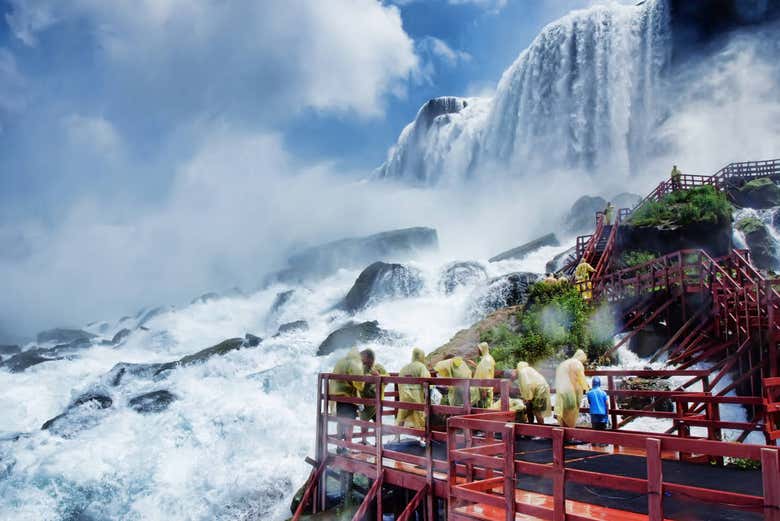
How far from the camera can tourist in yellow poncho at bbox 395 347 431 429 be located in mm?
10422

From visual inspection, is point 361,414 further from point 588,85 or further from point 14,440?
point 588,85

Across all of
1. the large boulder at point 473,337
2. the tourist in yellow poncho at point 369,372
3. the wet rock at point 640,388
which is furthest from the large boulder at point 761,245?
the tourist in yellow poncho at point 369,372

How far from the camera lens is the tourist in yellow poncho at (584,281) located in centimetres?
2105

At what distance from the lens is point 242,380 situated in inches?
1021

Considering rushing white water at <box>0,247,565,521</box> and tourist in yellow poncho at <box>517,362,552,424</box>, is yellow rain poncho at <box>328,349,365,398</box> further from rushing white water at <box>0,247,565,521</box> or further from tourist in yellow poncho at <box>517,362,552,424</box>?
rushing white water at <box>0,247,565,521</box>

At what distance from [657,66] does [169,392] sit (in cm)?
5256

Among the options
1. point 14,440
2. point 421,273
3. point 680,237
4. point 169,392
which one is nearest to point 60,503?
point 14,440

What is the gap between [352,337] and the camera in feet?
99.8

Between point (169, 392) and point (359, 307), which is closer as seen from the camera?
point (169, 392)

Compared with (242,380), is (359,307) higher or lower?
higher

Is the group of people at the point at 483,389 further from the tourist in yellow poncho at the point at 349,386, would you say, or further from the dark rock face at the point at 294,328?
the dark rock face at the point at 294,328

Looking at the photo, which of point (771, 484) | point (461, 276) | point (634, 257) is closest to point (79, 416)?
point (634, 257)

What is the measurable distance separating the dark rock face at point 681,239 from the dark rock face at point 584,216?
2034 centimetres

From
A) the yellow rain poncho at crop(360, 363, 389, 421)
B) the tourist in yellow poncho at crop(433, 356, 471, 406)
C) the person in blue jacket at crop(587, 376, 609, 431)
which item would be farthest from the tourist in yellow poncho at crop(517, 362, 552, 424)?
the yellow rain poncho at crop(360, 363, 389, 421)
